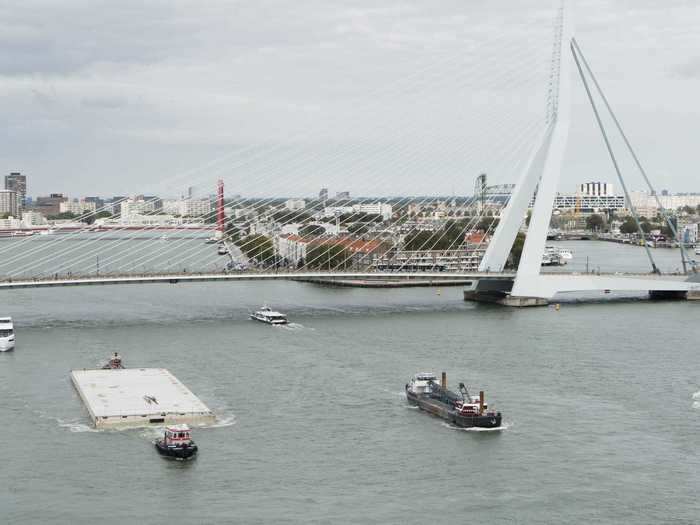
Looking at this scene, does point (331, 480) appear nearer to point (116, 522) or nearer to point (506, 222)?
point (116, 522)

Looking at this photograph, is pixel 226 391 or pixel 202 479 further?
pixel 226 391

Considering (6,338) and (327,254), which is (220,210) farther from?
(6,338)

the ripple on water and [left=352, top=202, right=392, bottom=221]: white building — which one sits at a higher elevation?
[left=352, top=202, right=392, bottom=221]: white building

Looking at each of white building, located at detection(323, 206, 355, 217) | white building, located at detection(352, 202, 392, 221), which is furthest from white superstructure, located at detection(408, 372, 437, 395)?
white building, located at detection(352, 202, 392, 221)

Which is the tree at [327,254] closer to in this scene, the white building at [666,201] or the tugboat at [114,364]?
the tugboat at [114,364]

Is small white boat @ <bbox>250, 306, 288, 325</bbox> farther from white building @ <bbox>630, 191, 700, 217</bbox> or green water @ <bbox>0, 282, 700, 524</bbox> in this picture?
white building @ <bbox>630, 191, 700, 217</bbox>

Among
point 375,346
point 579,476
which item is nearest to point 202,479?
point 579,476

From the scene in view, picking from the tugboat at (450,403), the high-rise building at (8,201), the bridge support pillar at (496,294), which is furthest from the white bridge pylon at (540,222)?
the high-rise building at (8,201)
